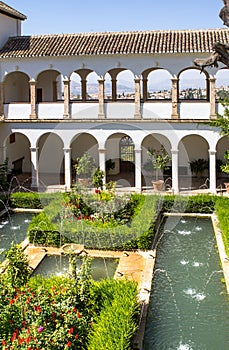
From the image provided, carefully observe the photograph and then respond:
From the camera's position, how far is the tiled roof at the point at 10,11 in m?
24.5

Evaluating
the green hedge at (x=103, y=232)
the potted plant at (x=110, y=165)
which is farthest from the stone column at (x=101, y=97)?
the green hedge at (x=103, y=232)

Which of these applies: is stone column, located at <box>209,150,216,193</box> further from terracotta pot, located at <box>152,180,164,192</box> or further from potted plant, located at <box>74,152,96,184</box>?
potted plant, located at <box>74,152,96,184</box>

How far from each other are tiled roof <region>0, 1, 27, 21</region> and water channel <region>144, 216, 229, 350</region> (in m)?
15.4

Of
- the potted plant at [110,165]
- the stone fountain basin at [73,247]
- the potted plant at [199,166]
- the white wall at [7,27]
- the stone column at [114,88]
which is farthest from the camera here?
the stone column at [114,88]

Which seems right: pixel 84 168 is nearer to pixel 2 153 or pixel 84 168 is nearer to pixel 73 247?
pixel 2 153

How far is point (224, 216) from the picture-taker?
15.7 metres

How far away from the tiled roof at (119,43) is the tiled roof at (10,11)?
1.99 metres

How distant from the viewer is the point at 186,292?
11.7 m

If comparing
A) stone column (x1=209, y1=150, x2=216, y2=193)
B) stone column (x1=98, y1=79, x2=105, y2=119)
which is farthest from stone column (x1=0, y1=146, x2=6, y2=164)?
stone column (x1=209, y1=150, x2=216, y2=193)

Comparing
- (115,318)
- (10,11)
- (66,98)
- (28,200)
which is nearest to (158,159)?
(66,98)

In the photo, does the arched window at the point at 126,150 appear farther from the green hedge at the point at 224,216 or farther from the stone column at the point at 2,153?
the green hedge at the point at 224,216

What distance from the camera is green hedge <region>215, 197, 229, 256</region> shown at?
45.8 ft

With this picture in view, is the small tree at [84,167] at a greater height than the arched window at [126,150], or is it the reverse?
the arched window at [126,150]

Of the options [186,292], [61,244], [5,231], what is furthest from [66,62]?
[186,292]
